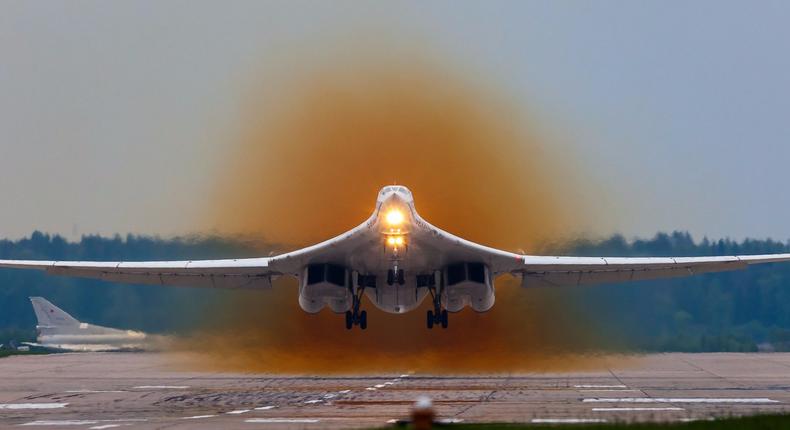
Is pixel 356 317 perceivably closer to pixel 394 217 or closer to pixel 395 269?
pixel 395 269

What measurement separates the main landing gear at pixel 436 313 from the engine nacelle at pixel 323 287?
200 cm

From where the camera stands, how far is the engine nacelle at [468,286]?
2531cm

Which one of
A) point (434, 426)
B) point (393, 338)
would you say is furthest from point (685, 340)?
point (434, 426)

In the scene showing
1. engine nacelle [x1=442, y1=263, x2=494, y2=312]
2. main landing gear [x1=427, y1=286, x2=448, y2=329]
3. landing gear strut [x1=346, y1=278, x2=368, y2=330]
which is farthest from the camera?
landing gear strut [x1=346, y1=278, x2=368, y2=330]

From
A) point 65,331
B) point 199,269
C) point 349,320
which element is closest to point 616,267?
point 349,320

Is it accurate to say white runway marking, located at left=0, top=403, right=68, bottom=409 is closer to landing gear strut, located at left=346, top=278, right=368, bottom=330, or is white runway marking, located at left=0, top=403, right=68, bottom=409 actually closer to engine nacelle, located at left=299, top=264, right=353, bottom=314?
engine nacelle, located at left=299, top=264, right=353, bottom=314

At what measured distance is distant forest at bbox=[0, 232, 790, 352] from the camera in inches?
1191

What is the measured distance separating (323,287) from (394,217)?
13.3ft

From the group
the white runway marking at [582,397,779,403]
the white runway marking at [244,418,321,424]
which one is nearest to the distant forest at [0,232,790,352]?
the white runway marking at [582,397,779,403]

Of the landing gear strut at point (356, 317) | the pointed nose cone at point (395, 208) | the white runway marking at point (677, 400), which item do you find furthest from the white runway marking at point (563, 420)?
the landing gear strut at point (356, 317)

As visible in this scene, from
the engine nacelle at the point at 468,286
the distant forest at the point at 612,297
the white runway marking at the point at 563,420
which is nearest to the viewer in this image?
the white runway marking at the point at 563,420

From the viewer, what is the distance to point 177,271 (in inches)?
1102

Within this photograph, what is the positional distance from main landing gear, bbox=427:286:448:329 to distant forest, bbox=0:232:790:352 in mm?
4054

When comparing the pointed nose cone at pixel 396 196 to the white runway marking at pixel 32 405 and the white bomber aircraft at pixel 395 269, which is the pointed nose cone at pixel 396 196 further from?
the white runway marking at pixel 32 405
